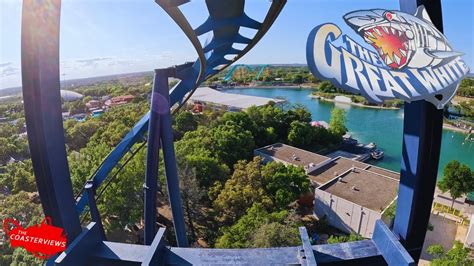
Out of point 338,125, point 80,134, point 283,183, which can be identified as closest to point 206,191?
Result: point 283,183

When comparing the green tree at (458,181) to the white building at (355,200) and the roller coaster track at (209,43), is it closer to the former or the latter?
the white building at (355,200)

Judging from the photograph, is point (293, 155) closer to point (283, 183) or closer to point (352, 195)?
point (283, 183)

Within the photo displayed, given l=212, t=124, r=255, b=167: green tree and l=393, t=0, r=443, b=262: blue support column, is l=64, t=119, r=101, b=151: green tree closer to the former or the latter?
l=212, t=124, r=255, b=167: green tree

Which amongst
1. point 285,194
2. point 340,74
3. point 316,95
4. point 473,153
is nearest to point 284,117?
point 285,194

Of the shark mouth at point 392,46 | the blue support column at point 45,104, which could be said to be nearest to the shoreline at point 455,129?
the shark mouth at point 392,46

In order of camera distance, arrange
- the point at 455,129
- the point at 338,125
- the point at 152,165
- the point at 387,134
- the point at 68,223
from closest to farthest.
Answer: the point at 68,223, the point at 152,165, the point at 338,125, the point at 387,134, the point at 455,129

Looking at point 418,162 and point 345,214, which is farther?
point 345,214

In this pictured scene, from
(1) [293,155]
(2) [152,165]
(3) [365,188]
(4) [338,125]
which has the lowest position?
(3) [365,188]

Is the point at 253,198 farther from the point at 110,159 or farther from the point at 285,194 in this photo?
the point at 110,159
